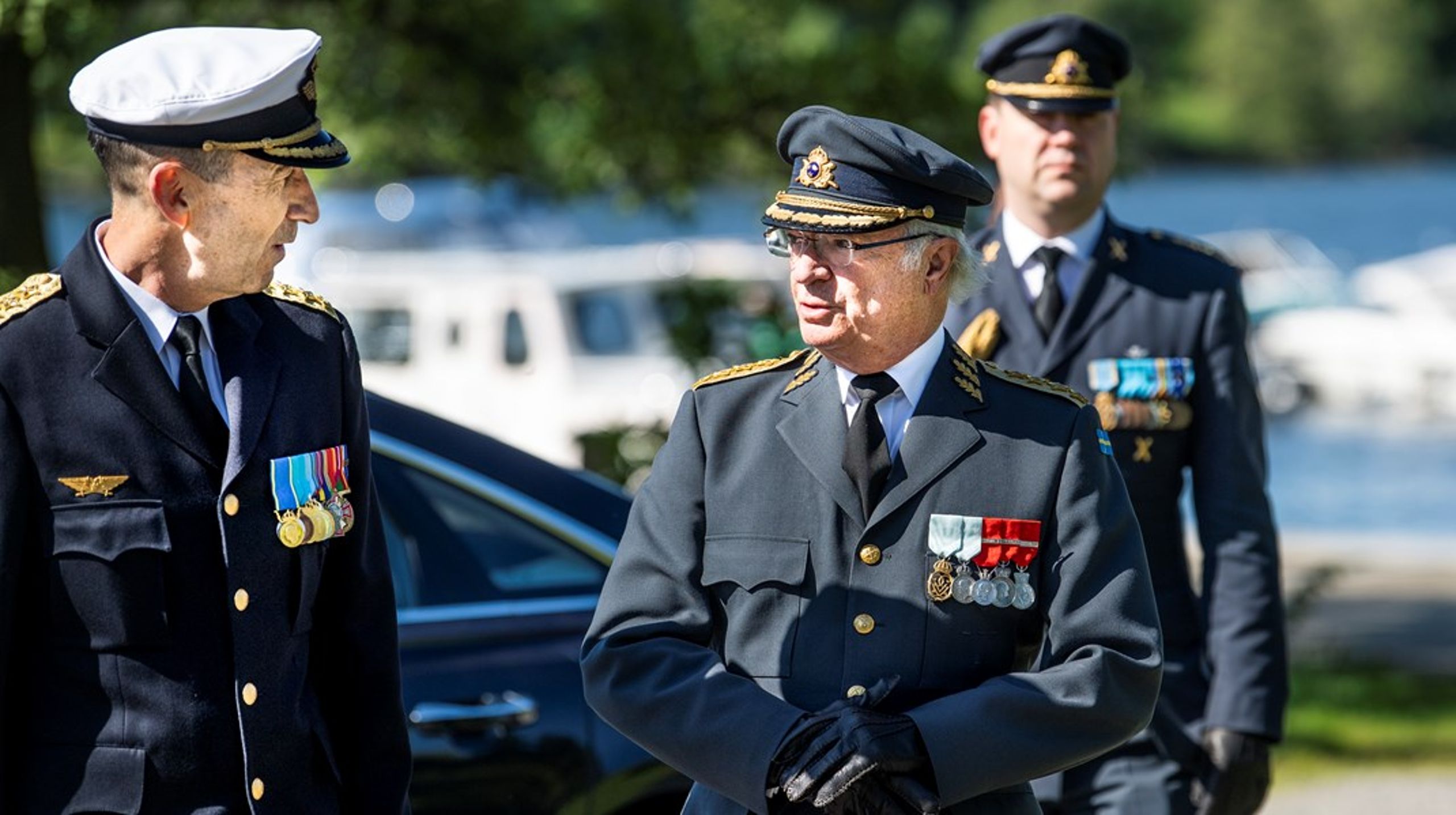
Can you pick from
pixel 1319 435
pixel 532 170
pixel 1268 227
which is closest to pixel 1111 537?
pixel 532 170

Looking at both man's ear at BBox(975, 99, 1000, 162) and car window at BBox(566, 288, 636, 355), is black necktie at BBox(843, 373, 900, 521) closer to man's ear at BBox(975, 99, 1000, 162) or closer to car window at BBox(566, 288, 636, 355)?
man's ear at BBox(975, 99, 1000, 162)

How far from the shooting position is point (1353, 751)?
27.2 feet

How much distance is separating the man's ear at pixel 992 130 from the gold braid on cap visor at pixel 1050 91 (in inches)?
2.9

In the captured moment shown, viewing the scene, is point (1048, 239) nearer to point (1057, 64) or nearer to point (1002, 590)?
point (1057, 64)

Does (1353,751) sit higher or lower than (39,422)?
lower

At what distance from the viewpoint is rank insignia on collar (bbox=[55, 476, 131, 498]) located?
8.87ft

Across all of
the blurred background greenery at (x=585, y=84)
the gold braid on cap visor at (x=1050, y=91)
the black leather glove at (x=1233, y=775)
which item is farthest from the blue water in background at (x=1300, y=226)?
the black leather glove at (x=1233, y=775)

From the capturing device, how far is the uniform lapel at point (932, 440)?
2.84m

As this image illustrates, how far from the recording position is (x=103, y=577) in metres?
→ 2.68

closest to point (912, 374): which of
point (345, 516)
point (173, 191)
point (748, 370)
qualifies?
point (748, 370)

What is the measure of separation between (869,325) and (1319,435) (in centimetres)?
2377

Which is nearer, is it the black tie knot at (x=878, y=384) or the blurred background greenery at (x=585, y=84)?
the black tie knot at (x=878, y=384)

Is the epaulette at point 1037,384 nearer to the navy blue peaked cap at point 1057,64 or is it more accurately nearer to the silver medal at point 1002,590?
the silver medal at point 1002,590

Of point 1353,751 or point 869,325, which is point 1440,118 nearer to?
point 1353,751
